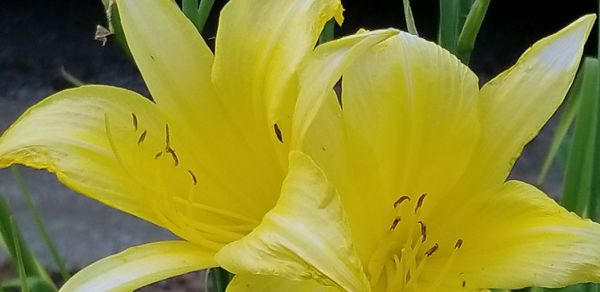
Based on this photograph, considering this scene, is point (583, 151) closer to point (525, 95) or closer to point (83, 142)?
point (525, 95)

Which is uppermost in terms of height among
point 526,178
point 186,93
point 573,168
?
point 186,93

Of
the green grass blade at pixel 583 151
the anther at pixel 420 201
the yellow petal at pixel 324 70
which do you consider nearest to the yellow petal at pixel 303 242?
the yellow petal at pixel 324 70

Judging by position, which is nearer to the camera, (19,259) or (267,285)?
(267,285)

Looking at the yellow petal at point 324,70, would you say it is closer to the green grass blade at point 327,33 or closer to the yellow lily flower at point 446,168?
the yellow lily flower at point 446,168

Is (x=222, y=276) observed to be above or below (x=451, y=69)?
below

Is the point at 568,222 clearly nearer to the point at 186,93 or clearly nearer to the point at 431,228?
the point at 431,228

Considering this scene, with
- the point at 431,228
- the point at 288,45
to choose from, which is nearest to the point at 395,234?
the point at 431,228

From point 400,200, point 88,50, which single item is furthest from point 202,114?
point 88,50
